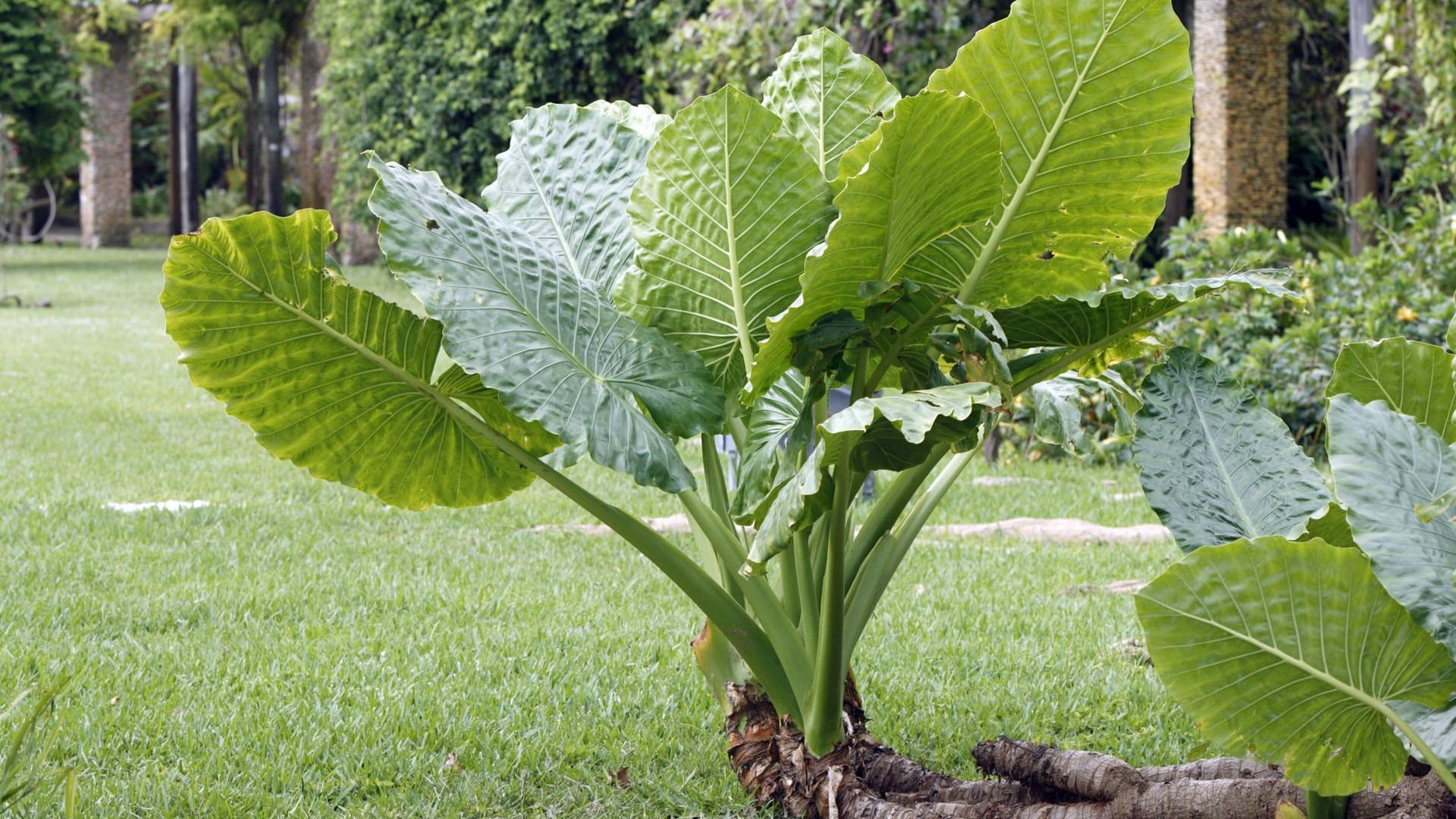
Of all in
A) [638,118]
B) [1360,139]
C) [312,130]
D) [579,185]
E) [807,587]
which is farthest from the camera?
[312,130]

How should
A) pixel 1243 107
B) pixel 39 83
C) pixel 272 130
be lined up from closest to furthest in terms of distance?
pixel 1243 107, pixel 272 130, pixel 39 83

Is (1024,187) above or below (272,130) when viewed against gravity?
above

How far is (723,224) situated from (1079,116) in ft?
1.73

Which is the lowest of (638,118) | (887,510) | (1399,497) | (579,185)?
(887,510)

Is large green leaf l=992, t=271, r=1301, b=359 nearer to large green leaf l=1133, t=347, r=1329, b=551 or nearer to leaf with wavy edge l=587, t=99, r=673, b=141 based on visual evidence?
large green leaf l=1133, t=347, r=1329, b=551

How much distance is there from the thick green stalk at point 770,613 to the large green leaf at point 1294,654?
0.69 metres

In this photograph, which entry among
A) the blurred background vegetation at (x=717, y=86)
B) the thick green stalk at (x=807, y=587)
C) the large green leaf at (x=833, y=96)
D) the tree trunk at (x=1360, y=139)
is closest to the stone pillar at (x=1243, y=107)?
the blurred background vegetation at (x=717, y=86)

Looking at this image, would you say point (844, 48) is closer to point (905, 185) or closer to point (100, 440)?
point (905, 185)

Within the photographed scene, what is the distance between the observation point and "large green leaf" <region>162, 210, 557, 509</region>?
1812 millimetres

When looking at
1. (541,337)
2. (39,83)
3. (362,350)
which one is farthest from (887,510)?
(39,83)

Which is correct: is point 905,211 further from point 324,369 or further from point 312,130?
point 312,130

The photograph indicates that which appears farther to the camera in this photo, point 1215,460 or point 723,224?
point 723,224

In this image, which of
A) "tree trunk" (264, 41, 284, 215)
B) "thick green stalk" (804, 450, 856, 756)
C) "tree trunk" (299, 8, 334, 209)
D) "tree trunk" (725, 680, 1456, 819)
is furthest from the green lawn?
"tree trunk" (264, 41, 284, 215)

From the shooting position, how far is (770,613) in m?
2.00
